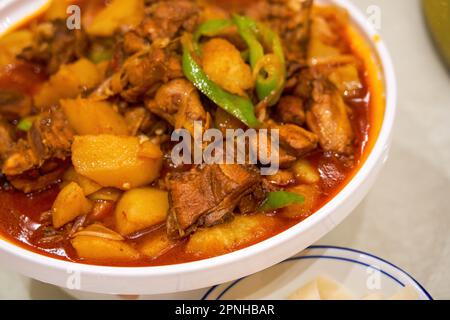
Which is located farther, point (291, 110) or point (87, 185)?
point (291, 110)

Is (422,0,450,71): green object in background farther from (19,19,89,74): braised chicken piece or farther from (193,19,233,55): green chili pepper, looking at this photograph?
(19,19,89,74): braised chicken piece

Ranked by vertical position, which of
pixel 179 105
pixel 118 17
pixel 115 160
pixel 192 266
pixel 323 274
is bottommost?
pixel 323 274

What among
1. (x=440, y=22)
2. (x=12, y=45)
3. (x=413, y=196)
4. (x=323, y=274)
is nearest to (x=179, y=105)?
(x=323, y=274)

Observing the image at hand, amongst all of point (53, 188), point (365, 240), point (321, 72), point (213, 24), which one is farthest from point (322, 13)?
point (53, 188)

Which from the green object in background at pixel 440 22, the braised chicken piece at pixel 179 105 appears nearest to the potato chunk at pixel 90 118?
the braised chicken piece at pixel 179 105

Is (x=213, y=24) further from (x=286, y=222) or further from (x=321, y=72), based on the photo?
(x=286, y=222)

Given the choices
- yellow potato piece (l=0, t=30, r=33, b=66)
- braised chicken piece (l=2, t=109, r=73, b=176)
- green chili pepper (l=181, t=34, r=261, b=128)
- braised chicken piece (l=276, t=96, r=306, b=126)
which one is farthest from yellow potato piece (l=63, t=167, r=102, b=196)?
yellow potato piece (l=0, t=30, r=33, b=66)

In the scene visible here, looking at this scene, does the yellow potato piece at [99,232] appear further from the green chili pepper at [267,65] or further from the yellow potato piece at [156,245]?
the green chili pepper at [267,65]

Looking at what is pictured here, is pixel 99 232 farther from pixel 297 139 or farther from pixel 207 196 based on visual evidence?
pixel 297 139
